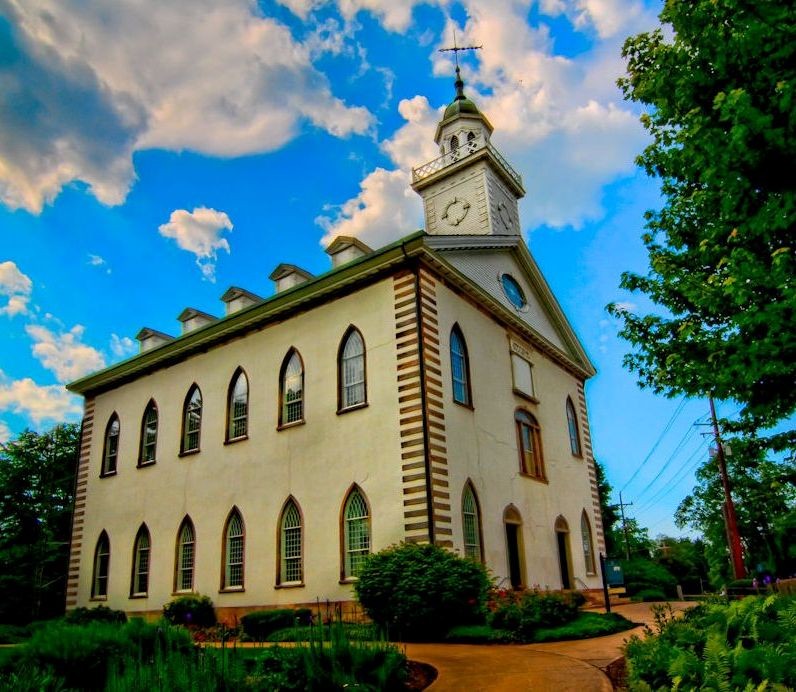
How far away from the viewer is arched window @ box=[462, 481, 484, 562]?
1788cm

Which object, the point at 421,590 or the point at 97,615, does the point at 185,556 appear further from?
the point at 421,590

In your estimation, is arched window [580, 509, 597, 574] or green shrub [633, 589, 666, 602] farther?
green shrub [633, 589, 666, 602]

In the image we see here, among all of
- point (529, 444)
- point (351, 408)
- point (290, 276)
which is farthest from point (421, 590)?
point (290, 276)

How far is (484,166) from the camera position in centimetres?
3064

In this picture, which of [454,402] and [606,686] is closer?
[606,686]

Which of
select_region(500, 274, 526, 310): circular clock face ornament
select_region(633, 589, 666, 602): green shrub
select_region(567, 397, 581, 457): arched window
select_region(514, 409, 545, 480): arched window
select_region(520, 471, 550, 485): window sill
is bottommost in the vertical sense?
select_region(633, 589, 666, 602): green shrub

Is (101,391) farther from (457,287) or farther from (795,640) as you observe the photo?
(795,640)

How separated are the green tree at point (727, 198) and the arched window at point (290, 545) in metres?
11.0

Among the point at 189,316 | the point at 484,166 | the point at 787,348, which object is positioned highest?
the point at 484,166

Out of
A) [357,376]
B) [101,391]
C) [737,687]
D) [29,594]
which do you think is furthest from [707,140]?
[29,594]

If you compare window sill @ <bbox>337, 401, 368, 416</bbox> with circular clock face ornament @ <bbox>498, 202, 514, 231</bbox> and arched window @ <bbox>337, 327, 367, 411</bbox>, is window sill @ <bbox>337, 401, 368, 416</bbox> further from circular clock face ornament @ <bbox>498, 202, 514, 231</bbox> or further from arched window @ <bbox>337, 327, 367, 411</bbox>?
circular clock face ornament @ <bbox>498, 202, 514, 231</bbox>

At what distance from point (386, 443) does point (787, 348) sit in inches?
394

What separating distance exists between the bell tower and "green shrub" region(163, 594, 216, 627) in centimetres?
1823

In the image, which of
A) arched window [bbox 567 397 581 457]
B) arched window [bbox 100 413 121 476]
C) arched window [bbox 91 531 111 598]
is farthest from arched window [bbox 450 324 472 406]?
arched window [bbox 91 531 111 598]
